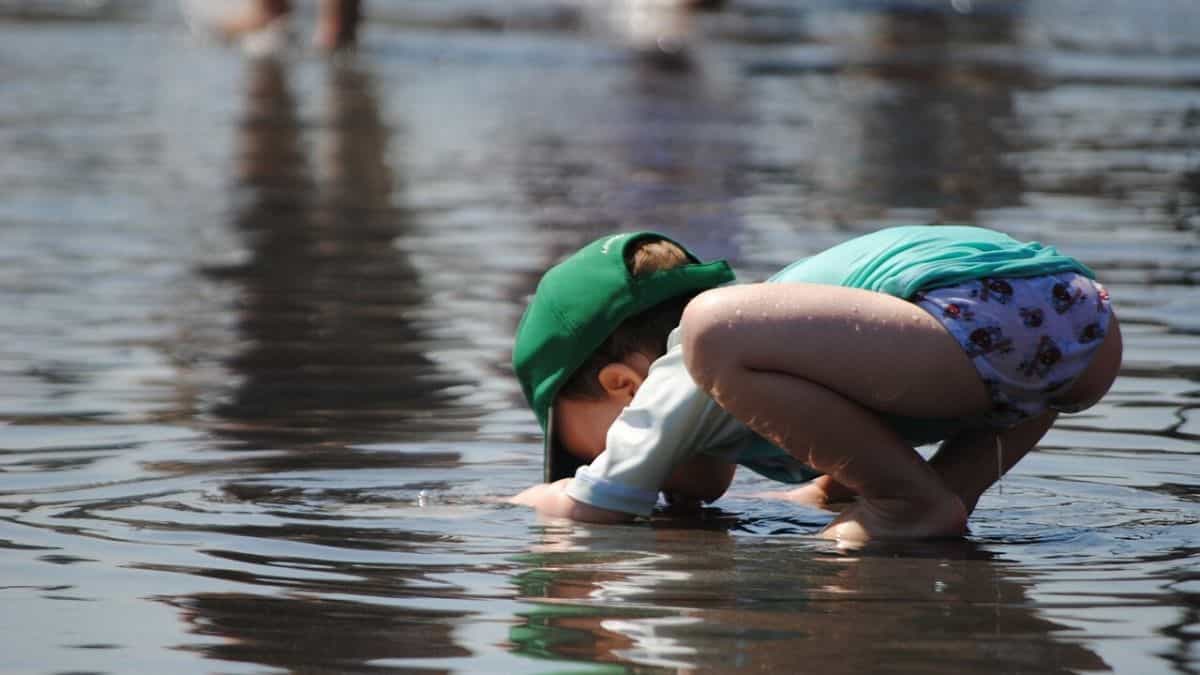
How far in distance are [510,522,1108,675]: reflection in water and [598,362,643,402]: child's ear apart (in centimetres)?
29

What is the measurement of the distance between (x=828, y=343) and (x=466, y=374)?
6.49 feet

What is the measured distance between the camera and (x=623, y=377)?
4320 millimetres

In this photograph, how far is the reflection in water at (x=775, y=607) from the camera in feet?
10.5

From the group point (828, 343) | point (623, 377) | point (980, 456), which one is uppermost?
point (828, 343)

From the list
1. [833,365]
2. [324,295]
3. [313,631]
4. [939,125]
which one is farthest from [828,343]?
[939,125]

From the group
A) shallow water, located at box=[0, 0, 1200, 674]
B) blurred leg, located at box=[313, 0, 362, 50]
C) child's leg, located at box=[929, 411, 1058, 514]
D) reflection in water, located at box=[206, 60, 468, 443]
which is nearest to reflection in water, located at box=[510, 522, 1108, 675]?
shallow water, located at box=[0, 0, 1200, 674]

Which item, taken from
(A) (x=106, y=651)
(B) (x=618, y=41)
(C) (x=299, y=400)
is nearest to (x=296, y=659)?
(A) (x=106, y=651)

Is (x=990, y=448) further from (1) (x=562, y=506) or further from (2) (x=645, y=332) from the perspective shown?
(1) (x=562, y=506)

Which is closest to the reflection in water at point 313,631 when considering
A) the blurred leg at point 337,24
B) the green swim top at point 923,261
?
the green swim top at point 923,261

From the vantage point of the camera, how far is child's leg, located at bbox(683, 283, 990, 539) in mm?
3926

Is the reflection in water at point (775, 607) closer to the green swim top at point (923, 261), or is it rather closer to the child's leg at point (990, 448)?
the child's leg at point (990, 448)

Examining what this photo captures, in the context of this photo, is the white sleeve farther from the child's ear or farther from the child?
the child's ear

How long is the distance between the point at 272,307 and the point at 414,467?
86.8 inches

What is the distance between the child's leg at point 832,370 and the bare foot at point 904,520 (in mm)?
11
